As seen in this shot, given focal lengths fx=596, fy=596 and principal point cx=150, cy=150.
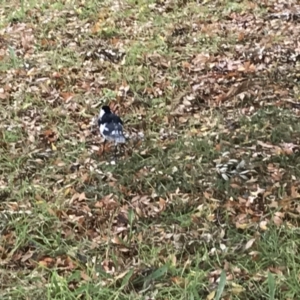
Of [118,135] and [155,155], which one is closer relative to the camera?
[118,135]

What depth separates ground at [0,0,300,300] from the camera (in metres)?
3.82

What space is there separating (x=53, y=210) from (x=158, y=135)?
1355 millimetres

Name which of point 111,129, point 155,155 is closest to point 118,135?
point 111,129

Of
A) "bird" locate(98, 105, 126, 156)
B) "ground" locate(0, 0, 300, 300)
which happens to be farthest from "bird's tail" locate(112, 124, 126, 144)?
"ground" locate(0, 0, 300, 300)

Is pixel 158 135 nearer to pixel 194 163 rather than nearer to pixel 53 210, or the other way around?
pixel 194 163

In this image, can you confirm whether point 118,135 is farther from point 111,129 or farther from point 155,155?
point 155,155

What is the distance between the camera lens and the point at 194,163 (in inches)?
193

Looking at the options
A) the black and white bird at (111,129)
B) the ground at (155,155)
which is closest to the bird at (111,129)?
the black and white bird at (111,129)

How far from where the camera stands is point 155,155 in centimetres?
512

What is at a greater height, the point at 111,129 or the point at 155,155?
the point at 111,129

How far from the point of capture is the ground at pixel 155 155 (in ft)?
12.5

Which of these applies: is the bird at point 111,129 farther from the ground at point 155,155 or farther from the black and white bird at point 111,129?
the ground at point 155,155

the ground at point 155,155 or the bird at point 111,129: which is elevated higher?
the bird at point 111,129

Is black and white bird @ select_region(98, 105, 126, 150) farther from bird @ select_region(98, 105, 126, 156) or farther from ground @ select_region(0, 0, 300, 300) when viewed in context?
ground @ select_region(0, 0, 300, 300)
